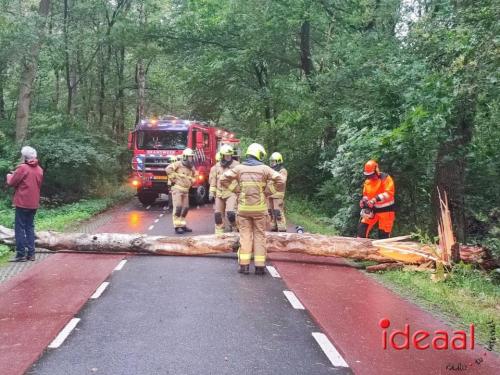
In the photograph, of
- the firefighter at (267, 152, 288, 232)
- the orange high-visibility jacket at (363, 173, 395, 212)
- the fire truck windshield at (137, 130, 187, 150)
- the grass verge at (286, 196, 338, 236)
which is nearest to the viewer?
the orange high-visibility jacket at (363, 173, 395, 212)

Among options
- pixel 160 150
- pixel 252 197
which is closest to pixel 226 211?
pixel 252 197

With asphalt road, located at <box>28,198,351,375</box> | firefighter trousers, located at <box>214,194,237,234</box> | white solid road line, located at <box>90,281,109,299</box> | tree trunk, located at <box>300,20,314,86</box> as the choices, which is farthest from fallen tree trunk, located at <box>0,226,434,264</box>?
tree trunk, located at <box>300,20,314,86</box>

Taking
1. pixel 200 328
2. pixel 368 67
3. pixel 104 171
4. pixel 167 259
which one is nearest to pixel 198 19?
pixel 104 171

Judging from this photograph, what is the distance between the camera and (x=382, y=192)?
10.1 meters

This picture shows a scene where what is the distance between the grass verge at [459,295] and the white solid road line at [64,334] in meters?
4.47

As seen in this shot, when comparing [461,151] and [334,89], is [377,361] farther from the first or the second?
[334,89]

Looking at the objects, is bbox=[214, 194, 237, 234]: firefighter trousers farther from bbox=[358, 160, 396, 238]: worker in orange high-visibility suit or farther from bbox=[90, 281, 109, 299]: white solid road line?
bbox=[90, 281, 109, 299]: white solid road line

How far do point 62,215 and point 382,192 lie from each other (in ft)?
35.1

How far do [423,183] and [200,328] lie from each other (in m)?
8.59

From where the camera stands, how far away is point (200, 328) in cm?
601

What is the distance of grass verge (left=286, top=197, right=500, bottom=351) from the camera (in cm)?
655

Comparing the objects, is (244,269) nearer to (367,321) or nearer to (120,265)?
(120,265)

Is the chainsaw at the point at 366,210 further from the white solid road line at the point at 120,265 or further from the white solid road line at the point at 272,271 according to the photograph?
the white solid road line at the point at 120,265

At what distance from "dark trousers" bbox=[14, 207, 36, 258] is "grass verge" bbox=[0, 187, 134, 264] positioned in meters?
0.40
